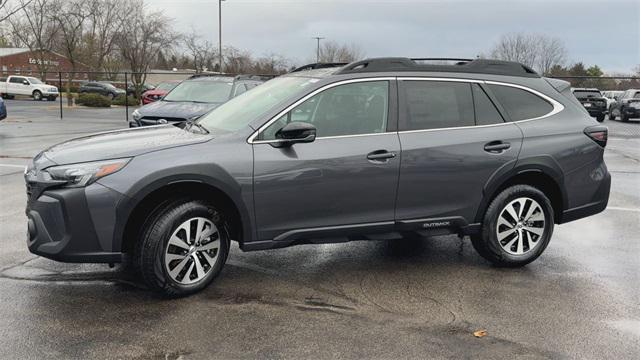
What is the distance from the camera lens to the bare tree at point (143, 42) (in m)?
45.7

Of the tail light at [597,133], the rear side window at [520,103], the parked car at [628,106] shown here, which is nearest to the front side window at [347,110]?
the rear side window at [520,103]

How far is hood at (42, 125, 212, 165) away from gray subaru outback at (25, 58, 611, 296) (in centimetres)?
2

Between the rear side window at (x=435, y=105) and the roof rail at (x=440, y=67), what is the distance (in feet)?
0.48

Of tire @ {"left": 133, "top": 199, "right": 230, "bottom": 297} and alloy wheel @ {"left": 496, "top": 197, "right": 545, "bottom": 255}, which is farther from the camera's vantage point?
alloy wheel @ {"left": 496, "top": 197, "right": 545, "bottom": 255}

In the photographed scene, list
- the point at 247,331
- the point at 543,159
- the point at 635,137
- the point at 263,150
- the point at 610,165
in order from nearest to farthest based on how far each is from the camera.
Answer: the point at 247,331
the point at 263,150
the point at 543,159
the point at 610,165
the point at 635,137

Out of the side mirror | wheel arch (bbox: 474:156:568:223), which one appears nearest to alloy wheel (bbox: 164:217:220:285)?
the side mirror

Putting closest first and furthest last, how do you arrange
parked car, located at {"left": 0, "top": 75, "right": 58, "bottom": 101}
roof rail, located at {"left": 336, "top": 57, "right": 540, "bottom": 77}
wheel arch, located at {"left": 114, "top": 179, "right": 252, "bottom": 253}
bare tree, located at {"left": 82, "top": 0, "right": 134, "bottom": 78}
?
wheel arch, located at {"left": 114, "top": 179, "right": 252, "bottom": 253}
roof rail, located at {"left": 336, "top": 57, "right": 540, "bottom": 77}
parked car, located at {"left": 0, "top": 75, "right": 58, "bottom": 101}
bare tree, located at {"left": 82, "top": 0, "right": 134, "bottom": 78}

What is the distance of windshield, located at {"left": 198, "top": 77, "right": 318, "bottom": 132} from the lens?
15.0ft

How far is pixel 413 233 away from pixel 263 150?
4.94 feet

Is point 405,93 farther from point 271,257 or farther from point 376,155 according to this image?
point 271,257

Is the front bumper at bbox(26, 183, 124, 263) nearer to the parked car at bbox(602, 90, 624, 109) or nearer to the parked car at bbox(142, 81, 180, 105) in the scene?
the parked car at bbox(142, 81, 180, 105)

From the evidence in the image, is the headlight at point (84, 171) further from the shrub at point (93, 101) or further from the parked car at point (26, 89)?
the parked car at point (26, 89)

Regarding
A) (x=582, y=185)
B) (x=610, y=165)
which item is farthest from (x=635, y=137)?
(x=582, y=185)

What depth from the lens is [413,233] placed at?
15.8 feet
